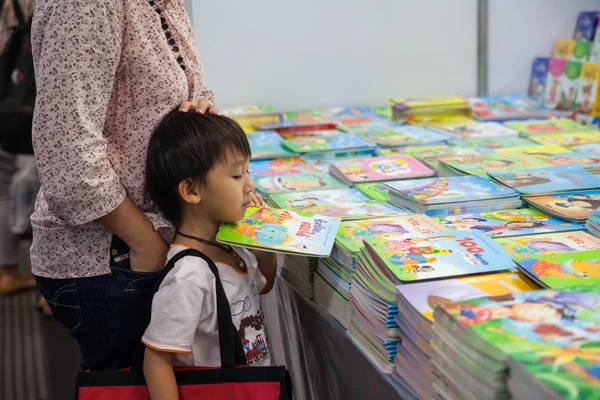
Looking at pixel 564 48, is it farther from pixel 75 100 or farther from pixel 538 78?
pixel 75 100

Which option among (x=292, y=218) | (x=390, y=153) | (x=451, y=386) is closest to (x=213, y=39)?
(x=390, y=153)

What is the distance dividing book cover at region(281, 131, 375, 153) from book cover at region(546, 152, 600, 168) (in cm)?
61

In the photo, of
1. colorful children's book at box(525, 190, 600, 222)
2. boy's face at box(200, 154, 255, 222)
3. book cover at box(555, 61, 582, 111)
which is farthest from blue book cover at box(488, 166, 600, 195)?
book cover at box(555, 61, 582, 111)

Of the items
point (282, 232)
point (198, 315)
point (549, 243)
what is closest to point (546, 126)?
point (549, 243)

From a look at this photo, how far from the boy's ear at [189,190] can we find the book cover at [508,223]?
22.5 inches

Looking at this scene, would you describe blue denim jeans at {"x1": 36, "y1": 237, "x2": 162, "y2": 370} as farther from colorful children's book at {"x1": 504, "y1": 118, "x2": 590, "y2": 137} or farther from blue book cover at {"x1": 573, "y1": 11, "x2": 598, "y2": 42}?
blue book cover at {"x1": 573, "y1": 11, "x2": 598, "y2": 42}

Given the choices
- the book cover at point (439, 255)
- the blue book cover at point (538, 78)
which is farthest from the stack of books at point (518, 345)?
the blue book cover at point (538, 78)

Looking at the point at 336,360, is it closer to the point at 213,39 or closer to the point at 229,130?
the point at 229,130

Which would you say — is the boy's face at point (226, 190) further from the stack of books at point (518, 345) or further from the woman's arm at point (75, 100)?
the stack of books at point (518, 345)

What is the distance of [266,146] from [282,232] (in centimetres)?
113

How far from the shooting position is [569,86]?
2955 mm

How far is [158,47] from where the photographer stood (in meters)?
1.31

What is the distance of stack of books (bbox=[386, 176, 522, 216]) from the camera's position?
5.49 ft

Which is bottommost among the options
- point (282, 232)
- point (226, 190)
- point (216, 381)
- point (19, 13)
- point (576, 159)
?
point (216, 381)
